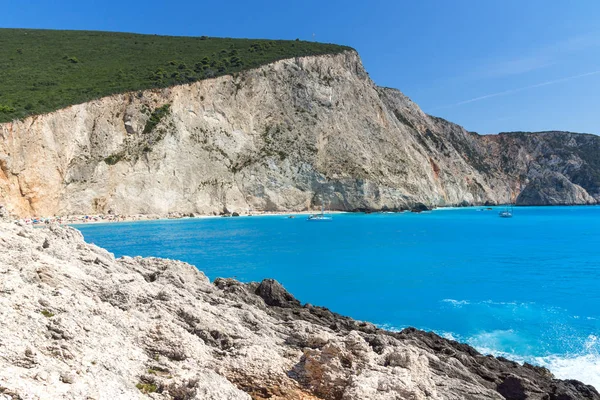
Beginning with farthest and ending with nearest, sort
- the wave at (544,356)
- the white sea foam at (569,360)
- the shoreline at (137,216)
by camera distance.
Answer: the shoreline at (137,216)
the wave at (544,356)
the white sea foam at (569,360)

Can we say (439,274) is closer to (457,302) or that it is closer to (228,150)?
(457,302)

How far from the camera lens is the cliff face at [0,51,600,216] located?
53250 millimetres

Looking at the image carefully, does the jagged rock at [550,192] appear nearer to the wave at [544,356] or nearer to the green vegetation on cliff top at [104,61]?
the green vegetation on cliff top at [104,61]

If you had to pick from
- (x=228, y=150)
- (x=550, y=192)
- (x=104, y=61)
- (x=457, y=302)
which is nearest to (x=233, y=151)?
(x=228, y=150)

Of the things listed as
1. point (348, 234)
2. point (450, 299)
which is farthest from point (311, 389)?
point (348, 234)

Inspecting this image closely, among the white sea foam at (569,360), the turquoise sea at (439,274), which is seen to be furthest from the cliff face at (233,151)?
the white sea foam at (569,360)

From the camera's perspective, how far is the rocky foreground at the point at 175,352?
647cm

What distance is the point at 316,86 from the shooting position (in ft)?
270

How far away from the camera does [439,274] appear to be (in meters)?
26.1

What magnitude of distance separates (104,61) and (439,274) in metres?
75.0

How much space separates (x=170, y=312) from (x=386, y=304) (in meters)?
11.8

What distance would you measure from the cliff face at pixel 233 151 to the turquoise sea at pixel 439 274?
9690 millimetres

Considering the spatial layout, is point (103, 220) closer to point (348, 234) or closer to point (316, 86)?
point (348, 234)

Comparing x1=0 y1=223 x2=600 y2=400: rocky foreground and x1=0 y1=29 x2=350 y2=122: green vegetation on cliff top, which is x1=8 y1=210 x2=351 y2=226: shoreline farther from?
x1=0 y1=223 x2=600 y2=400: rocky foreground
